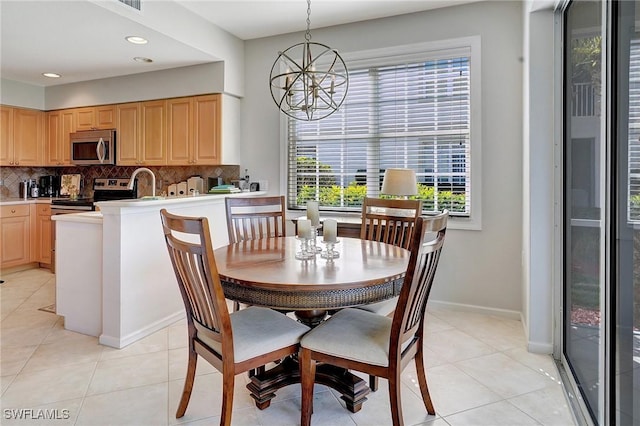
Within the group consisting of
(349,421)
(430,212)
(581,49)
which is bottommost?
(349,421)

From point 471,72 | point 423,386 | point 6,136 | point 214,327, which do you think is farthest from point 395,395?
point 6,136

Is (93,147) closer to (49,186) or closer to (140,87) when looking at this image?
(140,87)

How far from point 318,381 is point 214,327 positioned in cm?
76

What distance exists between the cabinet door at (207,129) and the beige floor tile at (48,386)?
242 cm

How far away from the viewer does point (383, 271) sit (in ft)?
5.83

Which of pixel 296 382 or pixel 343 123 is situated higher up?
pixel 343 123

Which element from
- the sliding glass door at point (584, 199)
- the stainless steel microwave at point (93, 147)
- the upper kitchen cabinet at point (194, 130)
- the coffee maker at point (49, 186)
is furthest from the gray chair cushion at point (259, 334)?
the coffee maker at point (49, 186)

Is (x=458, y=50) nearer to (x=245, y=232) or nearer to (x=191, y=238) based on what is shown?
(x=245, y=232)

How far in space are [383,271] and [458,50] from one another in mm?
2523

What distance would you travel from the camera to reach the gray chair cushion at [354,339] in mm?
1643

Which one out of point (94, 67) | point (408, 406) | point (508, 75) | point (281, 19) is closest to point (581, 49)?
point (508, 75)

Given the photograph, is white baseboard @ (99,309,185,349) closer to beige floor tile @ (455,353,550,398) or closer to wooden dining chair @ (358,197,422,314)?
wooden dining chair @ (358,197,422,314)

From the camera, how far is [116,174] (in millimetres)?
5387

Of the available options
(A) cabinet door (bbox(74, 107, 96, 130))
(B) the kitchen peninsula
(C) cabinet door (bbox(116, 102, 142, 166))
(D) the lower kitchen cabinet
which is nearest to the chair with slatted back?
(B) the kitchen peninsula
